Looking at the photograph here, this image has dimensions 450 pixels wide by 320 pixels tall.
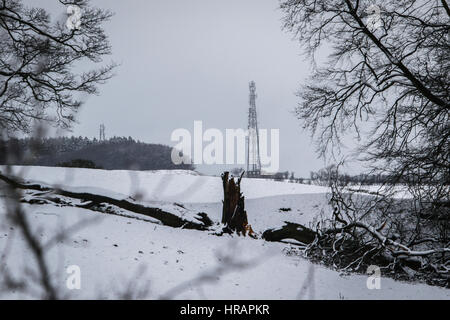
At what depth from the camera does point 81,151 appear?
5494 cm

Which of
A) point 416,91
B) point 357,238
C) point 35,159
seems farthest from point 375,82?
point 35,159

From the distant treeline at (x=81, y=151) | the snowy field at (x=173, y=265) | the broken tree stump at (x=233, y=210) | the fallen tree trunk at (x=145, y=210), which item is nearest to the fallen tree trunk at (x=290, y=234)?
the snowy field at (x=173, y=265)

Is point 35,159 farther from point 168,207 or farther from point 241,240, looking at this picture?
point 168,207

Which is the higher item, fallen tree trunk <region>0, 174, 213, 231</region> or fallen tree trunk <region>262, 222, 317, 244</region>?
fallen tree trunk <region>0, 174, 213, 231</region>

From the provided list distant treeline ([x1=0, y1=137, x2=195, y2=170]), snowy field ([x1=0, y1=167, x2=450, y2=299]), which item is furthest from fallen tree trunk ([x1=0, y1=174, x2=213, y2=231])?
distant treeline ([x1=0, y1=137, x2=195, y2=170])

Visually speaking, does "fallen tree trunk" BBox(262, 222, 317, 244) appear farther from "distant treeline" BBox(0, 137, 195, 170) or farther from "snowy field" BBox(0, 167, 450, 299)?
"distant treeline" BBox(0, 137, 195, 170)

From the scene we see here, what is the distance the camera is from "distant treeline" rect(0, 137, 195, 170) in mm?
1096

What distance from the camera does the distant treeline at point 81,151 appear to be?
1.10 m

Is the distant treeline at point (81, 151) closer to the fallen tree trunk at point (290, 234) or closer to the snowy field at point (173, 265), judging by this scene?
the snowy field at point (173, 265)

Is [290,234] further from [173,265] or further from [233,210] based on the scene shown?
[173,265]

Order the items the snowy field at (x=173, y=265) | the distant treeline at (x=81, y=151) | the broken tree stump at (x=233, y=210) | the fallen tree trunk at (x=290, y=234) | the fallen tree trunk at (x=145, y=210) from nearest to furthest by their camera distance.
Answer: the distant treeline at (x=81, y=151), the snowy field at (x=173, y=265), the fallen tree trunk at (x=145, y=210), the fallen tree trunk at (x=290, y=234), the broken tree stump at (x=233, y=210)

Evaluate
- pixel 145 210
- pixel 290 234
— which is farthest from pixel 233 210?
pixel 145 210

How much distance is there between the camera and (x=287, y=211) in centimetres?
1440

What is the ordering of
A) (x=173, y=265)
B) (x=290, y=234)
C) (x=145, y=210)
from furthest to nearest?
1. (x=290, y=234)
2. (x=145, y=210)
3. (x=173, y=265)
